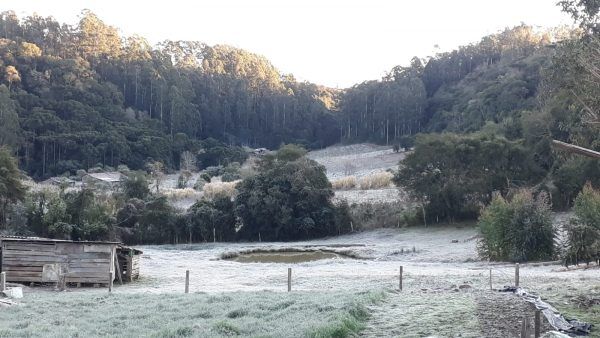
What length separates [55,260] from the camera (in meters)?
28.4

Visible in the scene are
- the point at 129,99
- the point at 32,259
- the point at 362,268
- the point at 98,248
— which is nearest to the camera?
the point at 32,259

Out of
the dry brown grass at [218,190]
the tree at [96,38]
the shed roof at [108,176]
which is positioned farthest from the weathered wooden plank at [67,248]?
the tree at [96,38]

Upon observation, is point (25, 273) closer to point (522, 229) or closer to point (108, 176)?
point (522, 229)

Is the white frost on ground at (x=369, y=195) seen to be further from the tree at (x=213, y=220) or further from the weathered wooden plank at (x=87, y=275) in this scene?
the weathered wooden plank at (x=87, y=275)

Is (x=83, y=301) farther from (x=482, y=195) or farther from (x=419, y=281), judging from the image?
(x=482, y=195)

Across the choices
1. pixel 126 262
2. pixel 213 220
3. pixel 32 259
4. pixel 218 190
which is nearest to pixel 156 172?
pixel 218 190

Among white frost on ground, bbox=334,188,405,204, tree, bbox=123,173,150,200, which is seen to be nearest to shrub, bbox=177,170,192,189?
tree, bbox=123,173,150,200

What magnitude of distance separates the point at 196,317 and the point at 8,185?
39034 millimetres

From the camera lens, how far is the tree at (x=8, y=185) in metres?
47.4

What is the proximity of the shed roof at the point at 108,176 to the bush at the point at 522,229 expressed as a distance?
164 ft

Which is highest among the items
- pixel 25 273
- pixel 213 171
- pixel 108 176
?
pixel 213 171

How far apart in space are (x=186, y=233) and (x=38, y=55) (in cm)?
6124

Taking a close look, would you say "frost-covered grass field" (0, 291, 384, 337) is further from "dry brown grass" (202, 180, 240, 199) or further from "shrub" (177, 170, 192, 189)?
"shrub" (177, 170, 192, 189)

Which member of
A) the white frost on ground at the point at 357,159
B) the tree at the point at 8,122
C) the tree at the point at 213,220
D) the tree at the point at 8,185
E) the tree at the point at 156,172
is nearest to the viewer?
the tree at the point at 8,185
